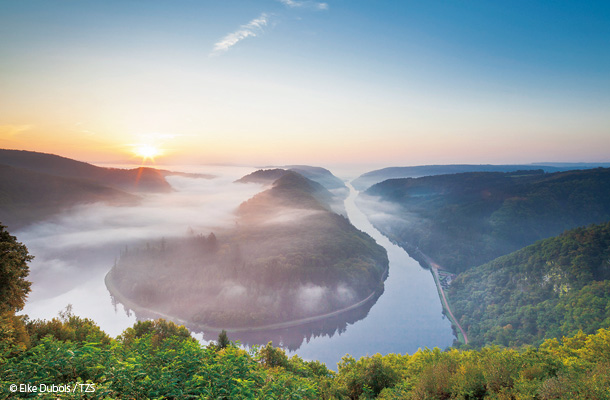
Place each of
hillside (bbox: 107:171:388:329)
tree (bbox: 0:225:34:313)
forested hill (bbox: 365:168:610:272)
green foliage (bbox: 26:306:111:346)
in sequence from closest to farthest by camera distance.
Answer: tree (bbox: 0:225:34:313) < green foliage (bbox: 26:306:111:346) < hillside (bbox: 107:171:388:329) < forested hill (bbox: 365:168:610:272)

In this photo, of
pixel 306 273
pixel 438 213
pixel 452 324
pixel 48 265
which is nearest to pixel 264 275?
pixel 306 273

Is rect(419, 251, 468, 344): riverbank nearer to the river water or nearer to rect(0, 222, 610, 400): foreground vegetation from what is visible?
the river water

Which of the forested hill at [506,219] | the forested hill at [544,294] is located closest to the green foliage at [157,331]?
the forested hill at [544,294]

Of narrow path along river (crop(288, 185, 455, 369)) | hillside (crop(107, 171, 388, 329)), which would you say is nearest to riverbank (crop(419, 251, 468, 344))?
narrow path along river (crop(288, 185, 455, 369))

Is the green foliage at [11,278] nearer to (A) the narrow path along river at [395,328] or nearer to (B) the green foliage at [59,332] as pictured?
(B) the green foliage at [59,332]

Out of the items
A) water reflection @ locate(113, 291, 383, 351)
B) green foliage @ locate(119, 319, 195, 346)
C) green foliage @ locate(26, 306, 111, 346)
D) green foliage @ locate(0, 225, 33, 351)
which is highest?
green foliage @ locate(0, 225, 33, 351)

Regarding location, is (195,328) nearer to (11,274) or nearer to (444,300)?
(11,274)

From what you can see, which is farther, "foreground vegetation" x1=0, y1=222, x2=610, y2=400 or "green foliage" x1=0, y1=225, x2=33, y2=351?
"green foliage" x1=0, y1=225, x2=33, y2=351
